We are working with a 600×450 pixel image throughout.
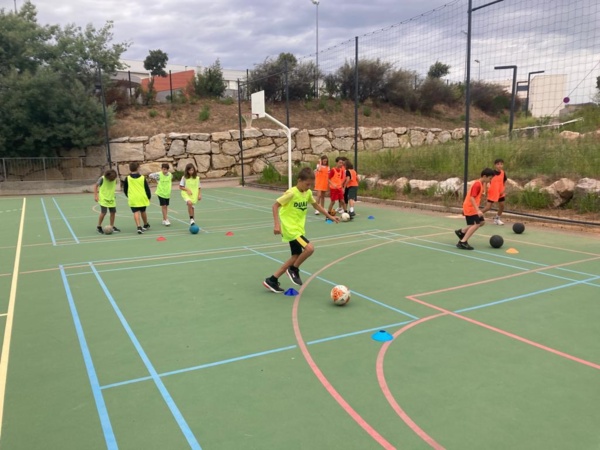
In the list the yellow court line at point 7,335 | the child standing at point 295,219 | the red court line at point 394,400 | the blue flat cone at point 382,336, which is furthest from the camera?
the child standing at point 295,219

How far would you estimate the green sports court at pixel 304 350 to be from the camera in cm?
311

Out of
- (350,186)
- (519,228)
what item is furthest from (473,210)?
(350,186)

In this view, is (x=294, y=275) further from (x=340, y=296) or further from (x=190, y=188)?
(x=190, y=188)

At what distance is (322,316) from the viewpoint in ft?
17.2

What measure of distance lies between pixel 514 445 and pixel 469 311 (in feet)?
8.24

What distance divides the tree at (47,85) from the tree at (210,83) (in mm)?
6470

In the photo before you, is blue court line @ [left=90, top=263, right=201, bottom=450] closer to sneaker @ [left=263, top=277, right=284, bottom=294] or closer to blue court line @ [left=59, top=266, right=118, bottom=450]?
blue court line @ [left=59, top=266, right=118, bottom=450]

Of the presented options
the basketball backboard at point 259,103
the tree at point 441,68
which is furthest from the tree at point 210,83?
the tree at point 441,68

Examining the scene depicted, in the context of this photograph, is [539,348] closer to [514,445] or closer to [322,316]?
[514,445]

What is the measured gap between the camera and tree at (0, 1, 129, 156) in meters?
23.5

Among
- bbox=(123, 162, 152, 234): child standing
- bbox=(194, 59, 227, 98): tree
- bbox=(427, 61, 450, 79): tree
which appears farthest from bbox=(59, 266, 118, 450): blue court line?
bbox=(194, 59, 227, 98): tree

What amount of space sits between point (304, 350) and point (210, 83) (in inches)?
1230

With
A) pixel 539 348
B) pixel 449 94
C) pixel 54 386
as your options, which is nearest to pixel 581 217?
pixel 539 348

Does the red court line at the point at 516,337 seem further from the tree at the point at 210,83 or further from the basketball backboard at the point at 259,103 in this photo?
the tree at the point at 210,83
